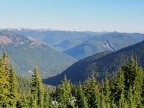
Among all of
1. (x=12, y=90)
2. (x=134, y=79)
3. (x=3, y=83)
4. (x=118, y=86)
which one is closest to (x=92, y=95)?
(x=118, y=86)

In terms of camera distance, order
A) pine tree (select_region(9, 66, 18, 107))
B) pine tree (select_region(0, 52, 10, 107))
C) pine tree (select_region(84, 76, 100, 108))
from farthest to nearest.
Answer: pine tree (select_region(84, 76, 100, 108)), pine tree (select_region(9, 66, 18, 107)), pine tree (select_region(0, 52, 10, 107))

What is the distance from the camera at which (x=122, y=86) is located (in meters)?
102

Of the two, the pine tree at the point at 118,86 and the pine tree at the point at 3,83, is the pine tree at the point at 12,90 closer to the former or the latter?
the pine tree at the point at 3,83

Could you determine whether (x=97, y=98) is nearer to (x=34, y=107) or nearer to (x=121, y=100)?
(x=121, y=100)

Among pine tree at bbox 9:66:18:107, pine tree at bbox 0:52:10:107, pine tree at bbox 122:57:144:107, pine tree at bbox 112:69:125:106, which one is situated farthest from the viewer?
pine tree at bbox 122:57:144:107

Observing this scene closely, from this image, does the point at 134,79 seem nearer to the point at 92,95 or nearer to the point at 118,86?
the point at 118,86

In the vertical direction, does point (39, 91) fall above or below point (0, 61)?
below

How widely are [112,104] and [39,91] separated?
21473 millimetres

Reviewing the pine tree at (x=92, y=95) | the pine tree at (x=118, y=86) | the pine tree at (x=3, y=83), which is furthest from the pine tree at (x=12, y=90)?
the pine tree at (x=118, y=86)

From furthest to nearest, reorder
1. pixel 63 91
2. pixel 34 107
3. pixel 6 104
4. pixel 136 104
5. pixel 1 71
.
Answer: pixel 63 91
pixel 136 104
pixel 34 107
pixel 6 104
pixel 1 71

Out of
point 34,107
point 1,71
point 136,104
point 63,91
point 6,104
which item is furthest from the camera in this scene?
point 63,91

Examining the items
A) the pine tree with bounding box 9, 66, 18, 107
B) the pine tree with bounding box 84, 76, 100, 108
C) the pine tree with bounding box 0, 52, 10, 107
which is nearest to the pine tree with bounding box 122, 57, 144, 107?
the pine tree with bounding box 84, 76, 100, 108

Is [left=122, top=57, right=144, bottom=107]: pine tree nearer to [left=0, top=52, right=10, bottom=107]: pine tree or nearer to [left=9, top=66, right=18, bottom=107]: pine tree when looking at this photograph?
[left=9, top=66, right=18, bottom=107]: pine tree

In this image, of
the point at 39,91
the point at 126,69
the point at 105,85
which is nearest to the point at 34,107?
the point at 39,91
